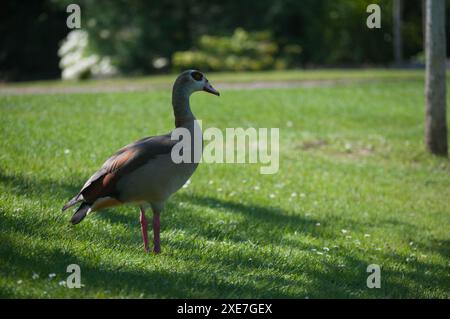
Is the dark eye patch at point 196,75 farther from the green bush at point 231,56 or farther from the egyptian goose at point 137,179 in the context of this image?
the green bush at point 231,56

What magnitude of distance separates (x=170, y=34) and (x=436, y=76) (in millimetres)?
20237

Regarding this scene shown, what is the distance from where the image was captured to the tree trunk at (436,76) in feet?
37.6

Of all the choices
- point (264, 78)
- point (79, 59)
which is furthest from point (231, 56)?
point (79, 59)

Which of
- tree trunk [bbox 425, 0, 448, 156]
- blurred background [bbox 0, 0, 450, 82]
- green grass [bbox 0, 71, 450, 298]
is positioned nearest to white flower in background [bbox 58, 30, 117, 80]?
blurred background [bbox 0, 0, 450, 82]

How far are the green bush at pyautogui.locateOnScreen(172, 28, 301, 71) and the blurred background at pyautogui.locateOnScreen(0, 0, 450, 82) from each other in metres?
1.15

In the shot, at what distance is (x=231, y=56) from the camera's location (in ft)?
85.3

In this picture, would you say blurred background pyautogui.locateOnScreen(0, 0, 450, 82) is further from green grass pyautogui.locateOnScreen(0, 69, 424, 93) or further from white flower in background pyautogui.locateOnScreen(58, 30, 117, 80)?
green grass pyautogui.locateOnScreen(0, 69, 424, 93)

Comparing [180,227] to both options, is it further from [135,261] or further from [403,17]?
[403,17]

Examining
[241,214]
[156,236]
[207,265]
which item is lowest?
[241,214]

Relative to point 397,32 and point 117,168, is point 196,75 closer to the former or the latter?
point 117,168

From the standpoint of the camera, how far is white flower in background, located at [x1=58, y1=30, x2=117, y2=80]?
96.9 feet

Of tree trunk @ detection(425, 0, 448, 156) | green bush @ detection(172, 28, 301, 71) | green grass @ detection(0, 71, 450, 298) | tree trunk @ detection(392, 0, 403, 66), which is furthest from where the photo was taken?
tree trunk @ detection(392, 0, 403, 66)

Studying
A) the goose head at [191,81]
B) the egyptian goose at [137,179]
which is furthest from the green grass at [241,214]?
the goose head at [191,81]

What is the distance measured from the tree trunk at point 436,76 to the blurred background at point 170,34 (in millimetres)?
16061
